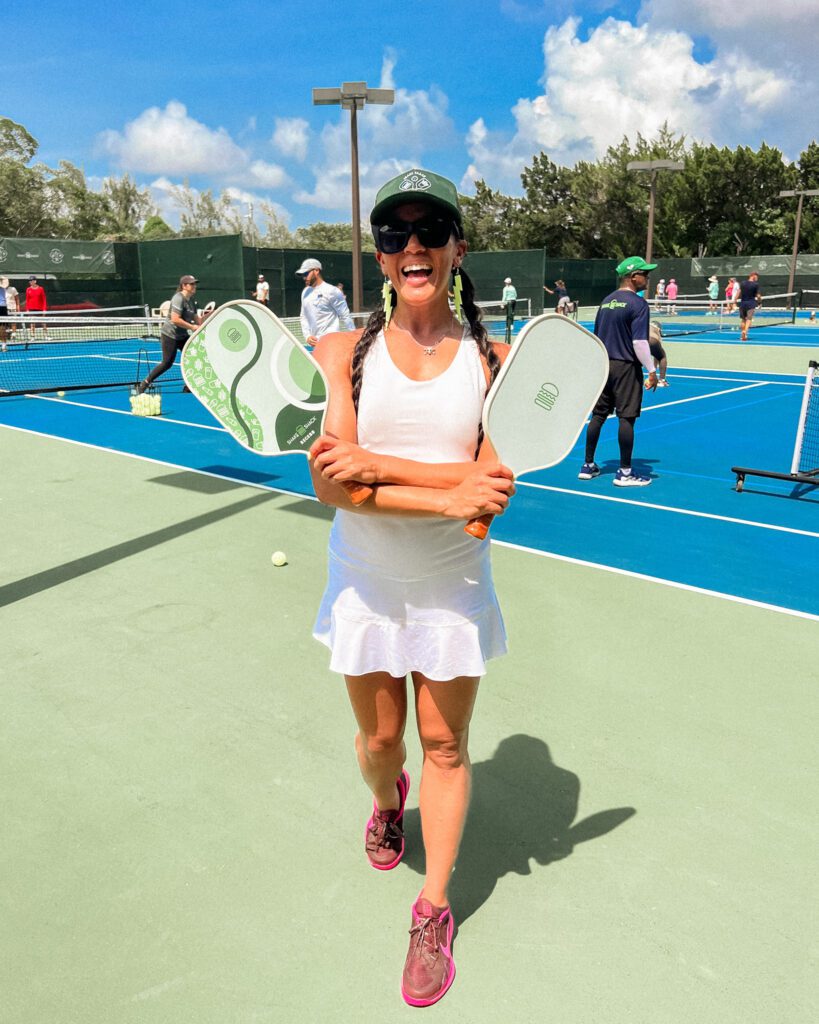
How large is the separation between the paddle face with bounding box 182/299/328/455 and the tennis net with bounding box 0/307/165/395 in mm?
10172

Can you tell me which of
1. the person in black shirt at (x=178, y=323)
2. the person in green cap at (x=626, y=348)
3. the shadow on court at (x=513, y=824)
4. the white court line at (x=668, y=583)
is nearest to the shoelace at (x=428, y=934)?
the shadow on court at (x=513, y=824)

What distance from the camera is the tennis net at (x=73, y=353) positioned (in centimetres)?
1515

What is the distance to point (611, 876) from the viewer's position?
8.85ft

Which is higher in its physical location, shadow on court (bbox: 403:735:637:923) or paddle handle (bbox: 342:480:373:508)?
paddle handle (bbox: 342:480:373:508)

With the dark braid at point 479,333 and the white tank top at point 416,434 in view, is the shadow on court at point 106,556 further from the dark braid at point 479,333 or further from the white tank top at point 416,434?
the dark braid at point 479,333

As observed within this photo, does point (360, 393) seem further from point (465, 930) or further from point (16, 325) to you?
point (16, 325)

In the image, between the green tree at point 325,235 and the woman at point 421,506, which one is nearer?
the woman at point 421,506

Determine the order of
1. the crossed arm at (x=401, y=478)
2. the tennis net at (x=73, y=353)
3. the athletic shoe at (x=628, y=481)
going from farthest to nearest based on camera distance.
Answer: the tennis net at (x=73, y=353) → the athletic shoe at (x=628, y=481) → the crossed arm at (x=401, y=478)

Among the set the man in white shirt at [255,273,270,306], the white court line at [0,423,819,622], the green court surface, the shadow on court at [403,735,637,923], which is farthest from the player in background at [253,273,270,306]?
the shadow on court at [403,735,637,923]

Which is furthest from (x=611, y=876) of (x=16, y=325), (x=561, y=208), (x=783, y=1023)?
(x=561, y=208)

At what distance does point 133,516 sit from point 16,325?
838 inches

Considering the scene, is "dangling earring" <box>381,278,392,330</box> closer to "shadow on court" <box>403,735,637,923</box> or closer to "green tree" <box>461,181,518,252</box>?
"shadow on court" <box>403,735,637,923</box>

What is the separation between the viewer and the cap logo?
2.14 metres

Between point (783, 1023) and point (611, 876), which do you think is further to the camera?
point (611, 876)
